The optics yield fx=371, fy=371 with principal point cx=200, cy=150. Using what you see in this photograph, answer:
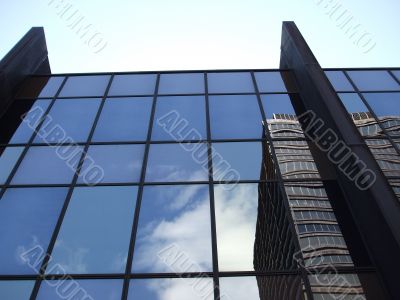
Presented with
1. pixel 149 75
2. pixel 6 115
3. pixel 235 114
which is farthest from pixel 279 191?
pixel 6 115

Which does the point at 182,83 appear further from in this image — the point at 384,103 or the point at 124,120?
the point at 384,103

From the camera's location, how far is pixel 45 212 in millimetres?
9312

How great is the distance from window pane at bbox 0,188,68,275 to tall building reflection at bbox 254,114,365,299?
16.3 feet

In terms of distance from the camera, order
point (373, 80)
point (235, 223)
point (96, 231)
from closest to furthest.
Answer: point (96, 231)
point (235, 223)
point (373, 80)

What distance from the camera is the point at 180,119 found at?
41.9 feet

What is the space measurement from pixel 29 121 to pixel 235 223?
26.8ft

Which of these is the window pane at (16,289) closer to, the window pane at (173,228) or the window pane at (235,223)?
the window pane at (173,228)

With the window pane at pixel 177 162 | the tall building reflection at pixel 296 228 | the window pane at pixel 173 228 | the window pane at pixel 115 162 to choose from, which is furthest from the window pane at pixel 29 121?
the tall building reflection at pixel 296 228

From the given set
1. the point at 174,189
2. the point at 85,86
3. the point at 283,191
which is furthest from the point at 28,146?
the point at 283,191

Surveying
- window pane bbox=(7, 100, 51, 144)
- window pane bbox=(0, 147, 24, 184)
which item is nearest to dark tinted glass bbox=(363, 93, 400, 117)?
window pane bbox=(7, 100, 51, 144)

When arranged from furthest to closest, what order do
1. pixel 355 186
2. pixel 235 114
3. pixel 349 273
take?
pixel 235 114, pixel 355 186, pixel 349 273

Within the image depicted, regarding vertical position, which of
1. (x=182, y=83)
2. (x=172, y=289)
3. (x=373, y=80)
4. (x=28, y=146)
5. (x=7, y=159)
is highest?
(x=373, y=80)

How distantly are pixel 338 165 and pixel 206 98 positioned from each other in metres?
5.62

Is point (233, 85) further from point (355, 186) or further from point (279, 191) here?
point (355, 186)
